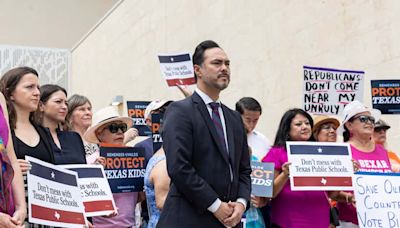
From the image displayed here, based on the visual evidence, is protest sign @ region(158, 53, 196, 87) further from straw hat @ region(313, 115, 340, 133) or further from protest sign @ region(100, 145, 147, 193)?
protest sign @ region(100, 145, 147, 193)

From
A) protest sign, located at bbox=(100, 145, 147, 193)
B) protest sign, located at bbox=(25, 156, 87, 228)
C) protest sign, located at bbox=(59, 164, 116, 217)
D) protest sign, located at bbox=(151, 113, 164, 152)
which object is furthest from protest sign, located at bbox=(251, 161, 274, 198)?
protest sign, located at bbox=(25, 156, 87, 228)

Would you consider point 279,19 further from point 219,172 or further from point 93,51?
point 93,51

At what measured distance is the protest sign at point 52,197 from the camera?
341cm

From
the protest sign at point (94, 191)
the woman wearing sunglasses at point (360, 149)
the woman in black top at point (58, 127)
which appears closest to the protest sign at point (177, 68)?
the woman wearing sunglasses at point (360, 149)

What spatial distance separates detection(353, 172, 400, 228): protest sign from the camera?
14.7ft

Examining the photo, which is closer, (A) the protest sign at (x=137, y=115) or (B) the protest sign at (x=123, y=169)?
(B) the protest sign at (x=123, y=169)

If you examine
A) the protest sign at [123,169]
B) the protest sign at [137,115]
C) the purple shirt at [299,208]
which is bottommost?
the purple shirt at [299,208]

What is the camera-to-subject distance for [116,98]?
1641 cm

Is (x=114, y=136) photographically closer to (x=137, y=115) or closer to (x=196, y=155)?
(x=137, y=115)

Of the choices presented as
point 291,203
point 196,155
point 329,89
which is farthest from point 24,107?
point 329,89

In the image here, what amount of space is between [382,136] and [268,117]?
332 centimetres

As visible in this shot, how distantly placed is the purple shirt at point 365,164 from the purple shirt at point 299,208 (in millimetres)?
286

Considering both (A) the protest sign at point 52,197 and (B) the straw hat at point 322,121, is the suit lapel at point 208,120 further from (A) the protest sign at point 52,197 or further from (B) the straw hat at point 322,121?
(B) the straw hat at point 322,121

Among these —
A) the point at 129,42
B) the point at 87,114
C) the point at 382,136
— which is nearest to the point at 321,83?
the point at 382,136
